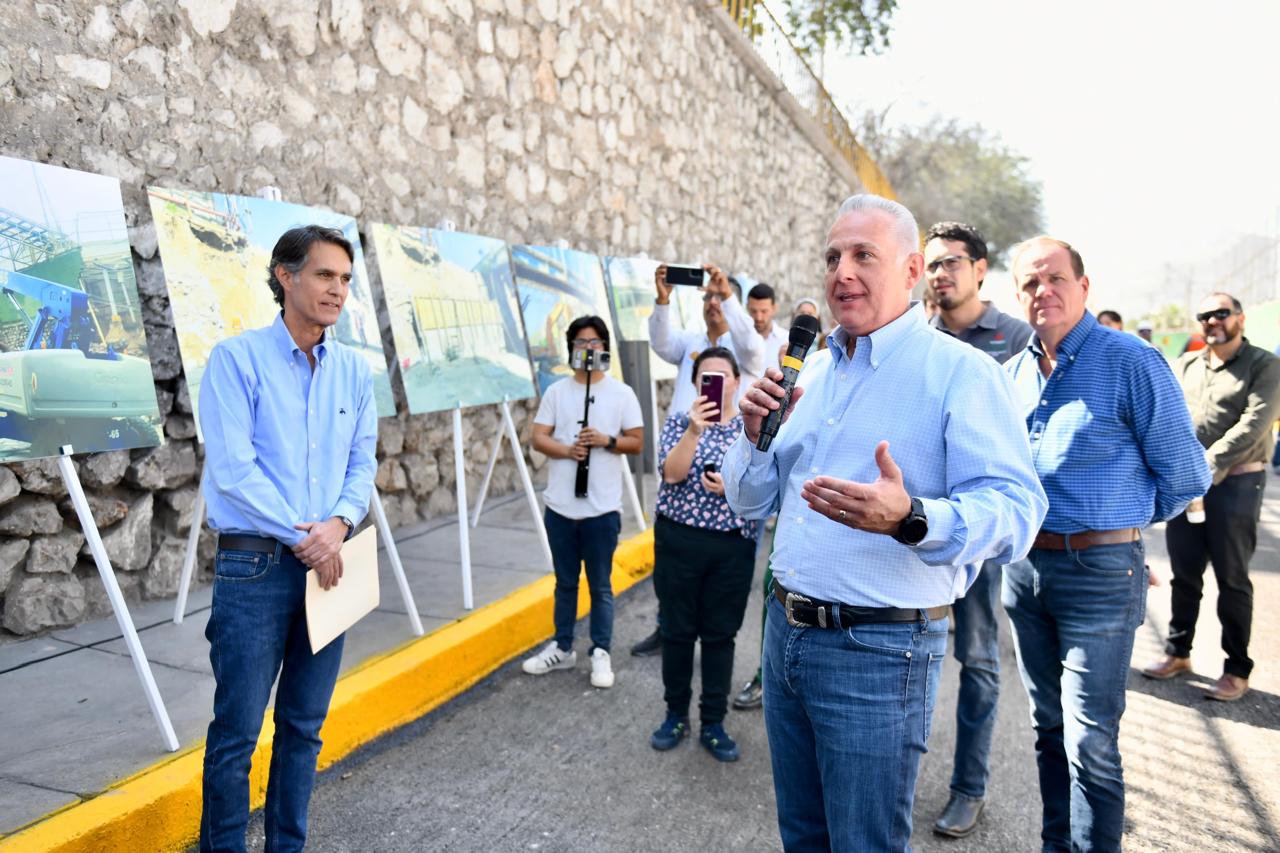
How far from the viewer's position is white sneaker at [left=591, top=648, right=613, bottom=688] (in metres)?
4.27

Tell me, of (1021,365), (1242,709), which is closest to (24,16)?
(1021,365)

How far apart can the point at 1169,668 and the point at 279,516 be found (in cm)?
458

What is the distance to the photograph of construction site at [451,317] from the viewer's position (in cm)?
489

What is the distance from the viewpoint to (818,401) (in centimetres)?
211

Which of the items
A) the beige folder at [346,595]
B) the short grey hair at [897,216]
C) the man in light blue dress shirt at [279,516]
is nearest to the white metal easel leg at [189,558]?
the beige folder at [346,595]

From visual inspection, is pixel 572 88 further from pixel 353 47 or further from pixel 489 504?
pixel 489 504

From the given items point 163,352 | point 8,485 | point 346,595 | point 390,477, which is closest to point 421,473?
point 390,477

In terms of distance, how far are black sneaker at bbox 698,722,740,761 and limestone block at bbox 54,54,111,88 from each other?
412 cm

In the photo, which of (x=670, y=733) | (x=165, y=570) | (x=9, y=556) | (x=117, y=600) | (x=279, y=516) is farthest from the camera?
(x=165, y=570)

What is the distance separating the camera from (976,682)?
10.4ft

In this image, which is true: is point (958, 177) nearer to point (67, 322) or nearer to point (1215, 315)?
point (1215, 315)

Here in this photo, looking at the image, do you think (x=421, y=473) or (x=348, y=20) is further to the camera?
(x=421, y=473)

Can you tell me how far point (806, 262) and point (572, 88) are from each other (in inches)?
335

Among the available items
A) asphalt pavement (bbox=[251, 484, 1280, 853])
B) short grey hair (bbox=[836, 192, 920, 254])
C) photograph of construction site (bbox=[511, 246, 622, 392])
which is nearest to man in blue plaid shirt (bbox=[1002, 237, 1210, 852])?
asphalt pavement (bbox=[251, 484, 1280, 853])
